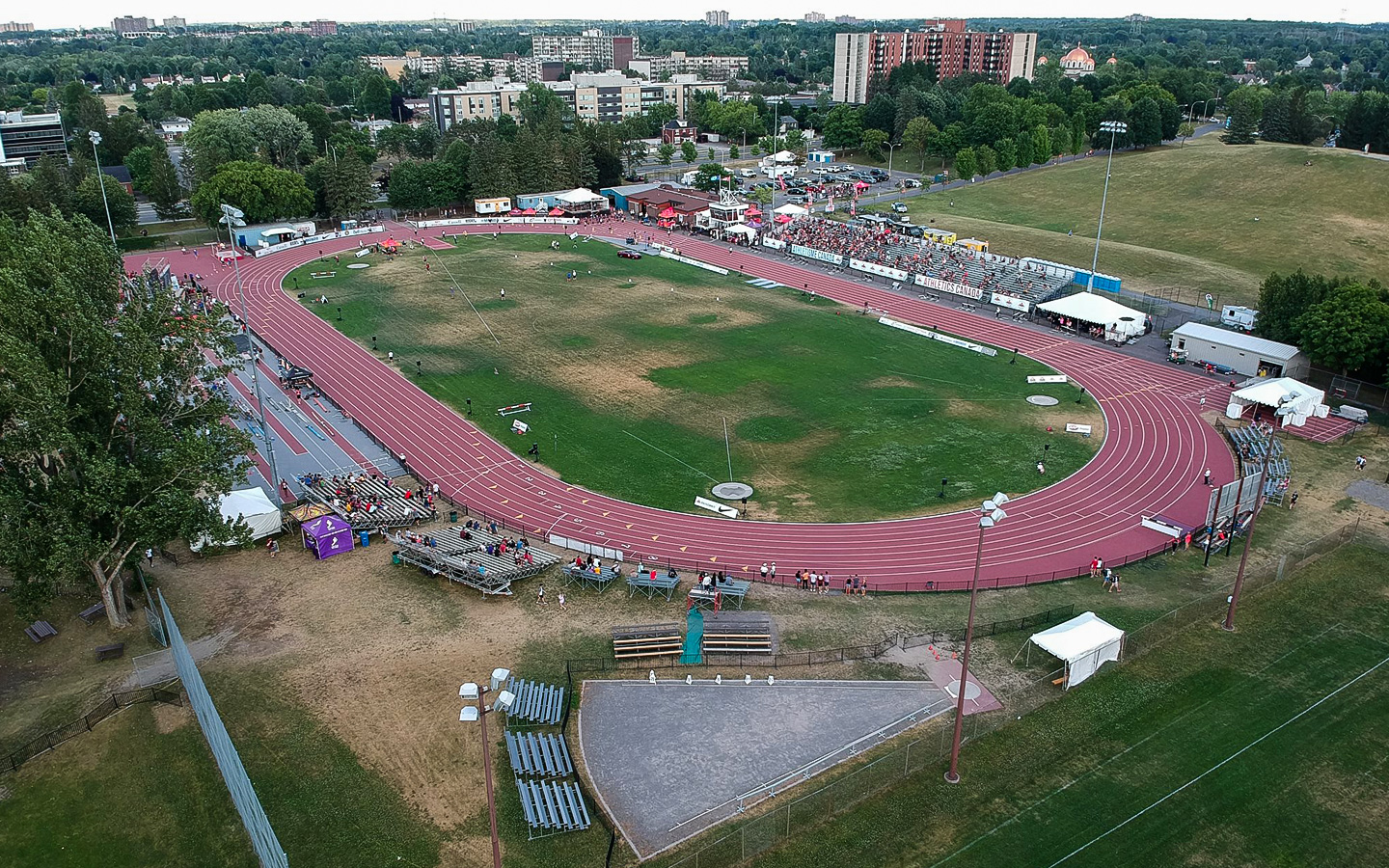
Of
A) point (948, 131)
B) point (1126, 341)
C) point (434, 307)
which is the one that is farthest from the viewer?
point (948, 131)

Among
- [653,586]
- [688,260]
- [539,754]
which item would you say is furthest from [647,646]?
[688,260]

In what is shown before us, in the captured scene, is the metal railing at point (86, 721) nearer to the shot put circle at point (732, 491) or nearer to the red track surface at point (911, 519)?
the red track surface at point (911, 519)

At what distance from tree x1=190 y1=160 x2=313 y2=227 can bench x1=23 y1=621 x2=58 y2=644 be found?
6900 cm

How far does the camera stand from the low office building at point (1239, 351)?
5416cm

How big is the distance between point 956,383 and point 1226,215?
5576cm

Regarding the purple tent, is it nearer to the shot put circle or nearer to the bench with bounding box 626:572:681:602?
the bench with bounding box 626:572:681:602

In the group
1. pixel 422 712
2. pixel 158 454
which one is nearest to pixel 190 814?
pixel 422 712

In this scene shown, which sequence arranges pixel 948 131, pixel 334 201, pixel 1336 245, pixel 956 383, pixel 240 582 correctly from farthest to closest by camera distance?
pixel 948 131
pixel 334 201
pixel 1336 245
pixel 956 383
pixel 240 582

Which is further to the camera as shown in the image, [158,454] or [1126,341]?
[1126,341]

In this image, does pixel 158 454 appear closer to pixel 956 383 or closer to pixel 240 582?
pixel 240 582

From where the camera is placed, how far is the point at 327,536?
36.1m

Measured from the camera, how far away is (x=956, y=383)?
55.4 m

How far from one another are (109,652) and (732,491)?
2438 centimetres

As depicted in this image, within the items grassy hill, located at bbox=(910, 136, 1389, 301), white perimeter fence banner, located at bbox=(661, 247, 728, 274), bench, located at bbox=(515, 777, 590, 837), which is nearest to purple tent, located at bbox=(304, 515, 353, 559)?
bench, located at bbox=(515, 777, 590, 837)
